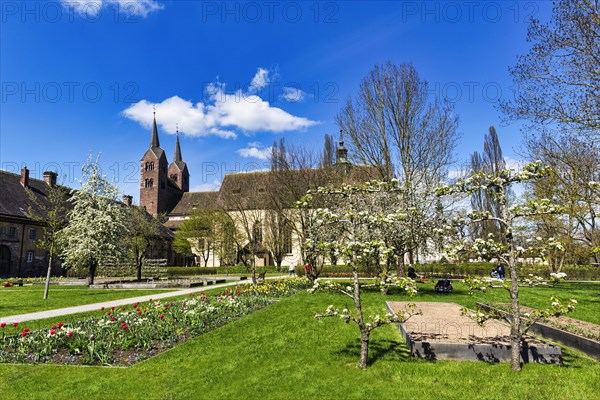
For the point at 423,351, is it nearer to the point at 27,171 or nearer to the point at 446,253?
the point at 446,253

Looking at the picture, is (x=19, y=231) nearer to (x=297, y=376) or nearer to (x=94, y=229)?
(x=94, y=229)

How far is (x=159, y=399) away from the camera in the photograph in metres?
5.15

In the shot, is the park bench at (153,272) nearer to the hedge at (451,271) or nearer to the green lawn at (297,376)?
the hedge at (451,271)

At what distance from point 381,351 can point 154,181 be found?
68.6 metres

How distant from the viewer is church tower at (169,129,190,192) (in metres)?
77.7

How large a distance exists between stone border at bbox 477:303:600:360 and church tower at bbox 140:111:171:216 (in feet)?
221

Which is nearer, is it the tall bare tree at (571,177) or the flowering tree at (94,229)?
the tall bare tree at (571,177)

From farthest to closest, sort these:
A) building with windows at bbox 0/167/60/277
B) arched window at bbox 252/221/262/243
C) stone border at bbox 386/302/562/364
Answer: building with windows at bbox 0/167/60/277 → arched window at bbox 252/221/262/243 → stone border at bbox 386/302/562/364

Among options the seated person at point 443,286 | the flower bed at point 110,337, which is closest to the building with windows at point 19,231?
the flower bed at point 110,337

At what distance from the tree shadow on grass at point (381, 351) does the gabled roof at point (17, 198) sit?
3758 cm

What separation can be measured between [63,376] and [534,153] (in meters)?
24.6

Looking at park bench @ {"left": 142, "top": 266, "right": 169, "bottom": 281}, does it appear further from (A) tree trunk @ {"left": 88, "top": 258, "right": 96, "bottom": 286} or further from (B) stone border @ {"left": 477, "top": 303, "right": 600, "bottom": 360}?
(B) stone border @ {"left": 477, "top": 303, "right": 600, "bottom": 360}

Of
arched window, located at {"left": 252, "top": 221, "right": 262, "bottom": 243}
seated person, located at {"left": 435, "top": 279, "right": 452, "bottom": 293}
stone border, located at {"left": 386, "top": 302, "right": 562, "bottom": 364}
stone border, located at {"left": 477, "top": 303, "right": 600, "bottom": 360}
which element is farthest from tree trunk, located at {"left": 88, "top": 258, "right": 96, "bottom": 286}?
stone border, located at {"left": 477, "top": 303, "right": 600, "bottom": 360}

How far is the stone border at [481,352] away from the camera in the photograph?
21.0 ft
